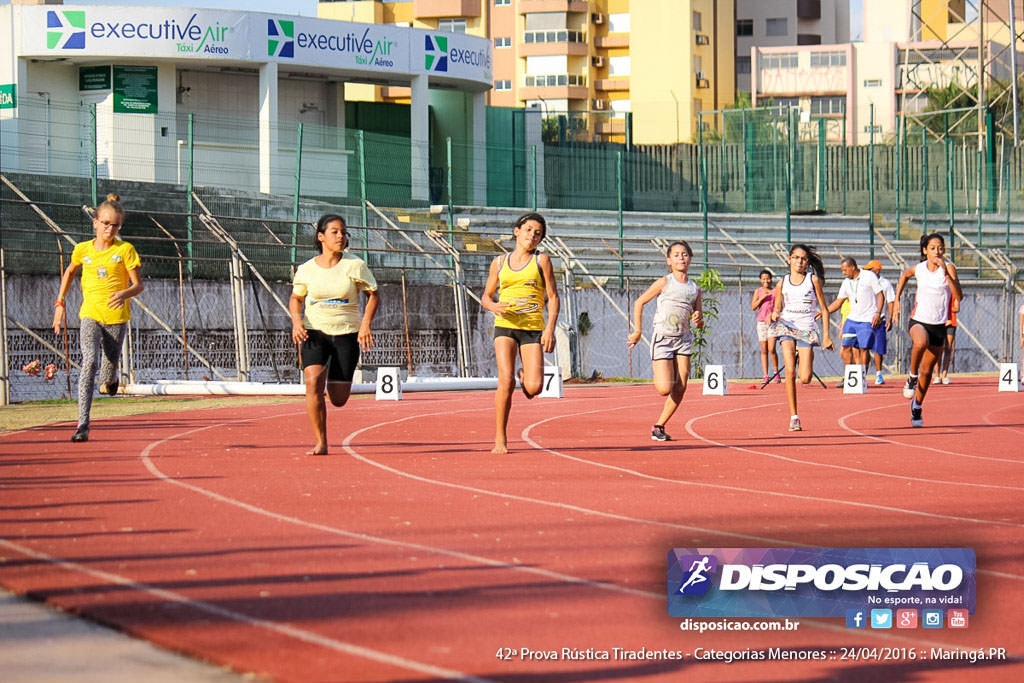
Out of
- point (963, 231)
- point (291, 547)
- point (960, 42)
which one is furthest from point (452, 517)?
point (960, 42)

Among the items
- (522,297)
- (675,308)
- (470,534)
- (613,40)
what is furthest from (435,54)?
(613,40)

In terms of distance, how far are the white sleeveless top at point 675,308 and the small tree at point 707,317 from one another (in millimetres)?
15201

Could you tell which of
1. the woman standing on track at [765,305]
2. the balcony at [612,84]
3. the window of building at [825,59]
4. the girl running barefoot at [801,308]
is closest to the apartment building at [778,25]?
the window of building at [825,59]

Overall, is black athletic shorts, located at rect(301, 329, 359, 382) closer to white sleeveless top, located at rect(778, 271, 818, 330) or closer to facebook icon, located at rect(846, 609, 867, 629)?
white sleeveless top, located at rect(778, 271, 818, 330)

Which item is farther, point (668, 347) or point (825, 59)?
point (825, 59)

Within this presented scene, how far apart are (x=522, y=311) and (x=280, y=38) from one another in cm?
2889

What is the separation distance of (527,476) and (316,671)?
593cm

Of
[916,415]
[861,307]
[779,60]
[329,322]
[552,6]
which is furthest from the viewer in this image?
[779,60]

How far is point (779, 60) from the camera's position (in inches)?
3396

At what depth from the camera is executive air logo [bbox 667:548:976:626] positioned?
581 cm

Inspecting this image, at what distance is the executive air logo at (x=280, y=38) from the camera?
3981cm

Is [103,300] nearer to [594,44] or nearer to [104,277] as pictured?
[104,277]

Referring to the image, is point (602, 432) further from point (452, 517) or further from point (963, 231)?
point (963, 231)

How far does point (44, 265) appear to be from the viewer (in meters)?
24.9
